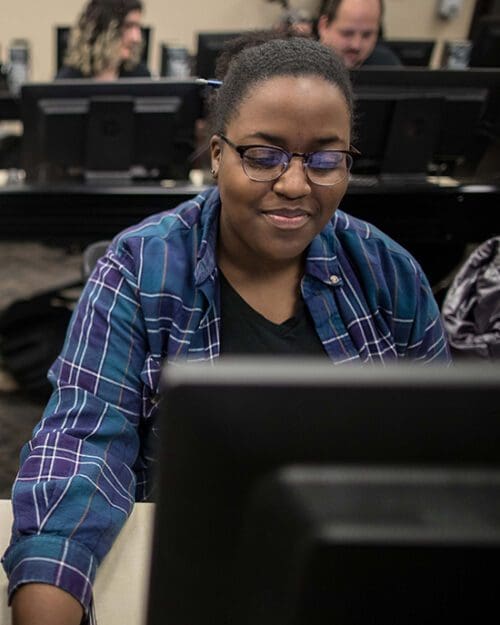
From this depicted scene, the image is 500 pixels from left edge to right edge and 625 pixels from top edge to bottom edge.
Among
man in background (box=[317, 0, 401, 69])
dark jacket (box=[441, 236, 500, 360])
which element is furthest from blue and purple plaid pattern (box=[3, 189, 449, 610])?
man in background (box=[317, 0, 401, 69])

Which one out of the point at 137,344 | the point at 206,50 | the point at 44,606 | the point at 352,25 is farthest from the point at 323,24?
the point at 44,606

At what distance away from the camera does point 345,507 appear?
40 cm

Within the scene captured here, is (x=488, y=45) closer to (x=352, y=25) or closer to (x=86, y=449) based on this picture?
(x=352, y=25)

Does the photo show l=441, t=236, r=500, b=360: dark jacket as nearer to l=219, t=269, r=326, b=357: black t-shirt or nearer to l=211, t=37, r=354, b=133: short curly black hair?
l=219, t=269, r=326, b=357: black t-shirt

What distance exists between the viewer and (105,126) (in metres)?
2.19

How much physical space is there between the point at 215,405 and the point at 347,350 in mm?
781

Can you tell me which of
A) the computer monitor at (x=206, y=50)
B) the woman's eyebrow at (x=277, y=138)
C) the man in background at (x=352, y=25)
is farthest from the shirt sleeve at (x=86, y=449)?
the man in background at (x=352, y=25)

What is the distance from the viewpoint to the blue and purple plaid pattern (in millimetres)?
848

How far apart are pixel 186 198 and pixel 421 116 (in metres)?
0.77

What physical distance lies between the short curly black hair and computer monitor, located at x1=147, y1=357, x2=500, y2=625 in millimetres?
691

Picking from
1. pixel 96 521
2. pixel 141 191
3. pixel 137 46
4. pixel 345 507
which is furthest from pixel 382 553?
pixel 137 46

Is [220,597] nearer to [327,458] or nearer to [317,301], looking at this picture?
[327,458]

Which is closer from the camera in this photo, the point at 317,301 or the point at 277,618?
the point at 277,618

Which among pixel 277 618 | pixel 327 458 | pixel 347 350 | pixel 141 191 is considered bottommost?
pixel 141 191
